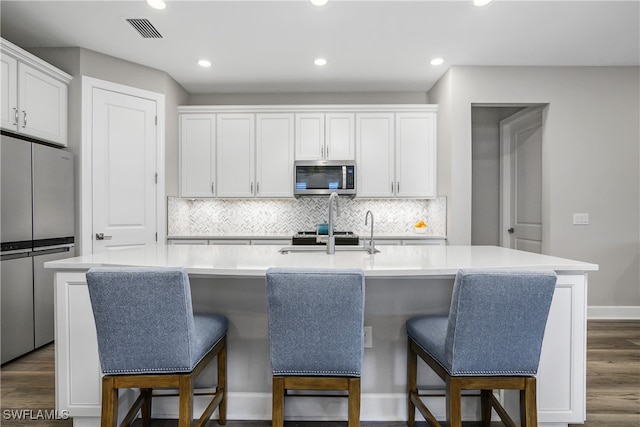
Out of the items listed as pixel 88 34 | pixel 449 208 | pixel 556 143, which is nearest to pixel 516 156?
pixel 556 143

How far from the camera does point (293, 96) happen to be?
15.1ft

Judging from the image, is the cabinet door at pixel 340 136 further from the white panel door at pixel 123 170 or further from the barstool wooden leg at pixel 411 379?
the barstool wooden leg at pixel 411 379

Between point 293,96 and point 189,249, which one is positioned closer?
point 189,249

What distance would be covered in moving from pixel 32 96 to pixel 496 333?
3.70 metres

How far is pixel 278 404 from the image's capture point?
1400 mm

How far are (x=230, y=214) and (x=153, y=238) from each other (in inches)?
41.1

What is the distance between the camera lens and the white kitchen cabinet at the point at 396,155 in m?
4.29

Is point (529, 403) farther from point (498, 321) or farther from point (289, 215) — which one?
point (289, 215)

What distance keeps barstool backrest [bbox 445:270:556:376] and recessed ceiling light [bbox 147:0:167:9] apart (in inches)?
108

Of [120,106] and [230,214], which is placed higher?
[120,106]

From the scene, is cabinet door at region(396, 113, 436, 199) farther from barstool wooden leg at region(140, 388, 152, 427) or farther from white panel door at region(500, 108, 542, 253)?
barstool wooden leg at region(140, 388, 152, 427)

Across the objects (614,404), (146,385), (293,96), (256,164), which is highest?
(293,96)

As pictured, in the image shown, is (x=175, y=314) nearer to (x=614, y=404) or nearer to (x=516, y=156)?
(x=614, y=404)

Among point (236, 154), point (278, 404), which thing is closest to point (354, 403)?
point (278, 404)
